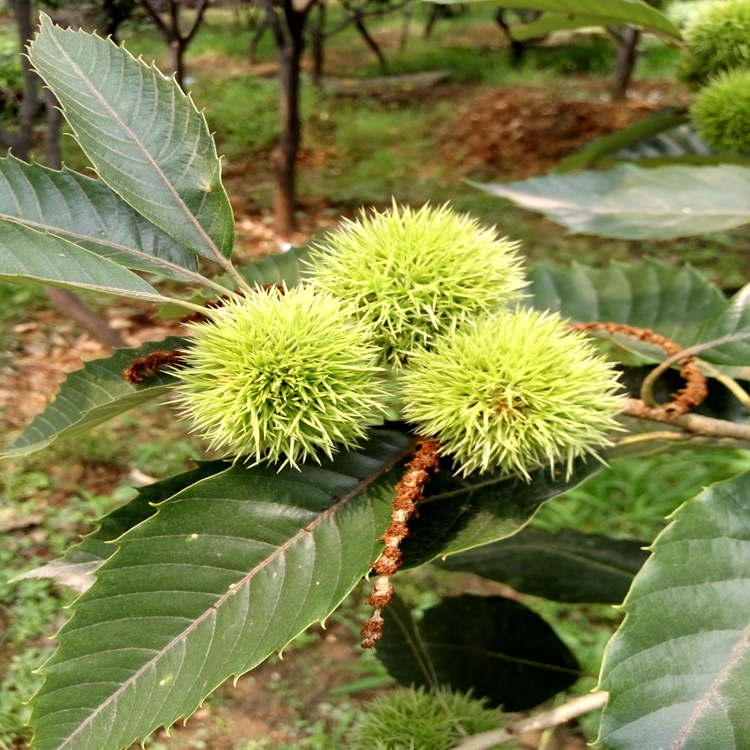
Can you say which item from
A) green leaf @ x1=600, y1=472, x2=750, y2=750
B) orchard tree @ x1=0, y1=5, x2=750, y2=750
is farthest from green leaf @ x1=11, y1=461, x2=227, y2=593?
green leaf @ x1=600, y1=472, x2=750, y2=750

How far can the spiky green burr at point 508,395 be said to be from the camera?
704mm

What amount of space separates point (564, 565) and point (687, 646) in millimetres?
564

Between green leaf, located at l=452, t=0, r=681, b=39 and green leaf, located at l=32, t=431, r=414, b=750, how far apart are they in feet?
3.23

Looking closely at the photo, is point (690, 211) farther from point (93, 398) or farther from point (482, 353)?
point (93, 398)

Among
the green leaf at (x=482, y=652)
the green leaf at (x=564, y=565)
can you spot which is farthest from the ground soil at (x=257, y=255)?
the green leaf at (x=564, y=565)

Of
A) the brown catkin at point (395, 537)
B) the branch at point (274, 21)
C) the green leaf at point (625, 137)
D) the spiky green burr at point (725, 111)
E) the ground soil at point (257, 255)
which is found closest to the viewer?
the brown catkin at point (395, 537)

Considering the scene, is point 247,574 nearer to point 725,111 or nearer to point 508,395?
point 508,395

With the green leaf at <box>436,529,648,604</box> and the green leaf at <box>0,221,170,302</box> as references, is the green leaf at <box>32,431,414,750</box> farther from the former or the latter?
the green leaf at <box>436,529,648,604</box>

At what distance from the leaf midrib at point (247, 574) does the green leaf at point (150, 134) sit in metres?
0.30

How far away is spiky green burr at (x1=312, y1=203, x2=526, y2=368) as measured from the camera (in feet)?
2.41

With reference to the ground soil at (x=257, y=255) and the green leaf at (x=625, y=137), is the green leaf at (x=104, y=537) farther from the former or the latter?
the green leaf at (x=625, y=137)

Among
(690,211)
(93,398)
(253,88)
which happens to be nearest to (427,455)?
(93,398)

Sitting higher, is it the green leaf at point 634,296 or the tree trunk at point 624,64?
the tree trunk at point 624,64

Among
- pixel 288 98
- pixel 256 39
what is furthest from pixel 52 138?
pixel 256 39
